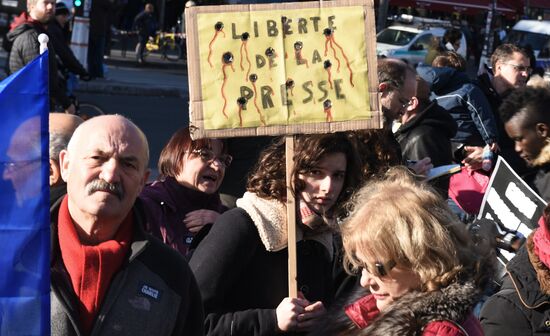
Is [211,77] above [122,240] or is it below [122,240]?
above

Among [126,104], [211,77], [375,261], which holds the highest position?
[211,77]

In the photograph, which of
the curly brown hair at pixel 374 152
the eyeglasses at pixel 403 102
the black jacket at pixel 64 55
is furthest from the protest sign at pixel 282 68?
the black jacket at pixel 64 55

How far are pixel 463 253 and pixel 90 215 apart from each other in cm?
108

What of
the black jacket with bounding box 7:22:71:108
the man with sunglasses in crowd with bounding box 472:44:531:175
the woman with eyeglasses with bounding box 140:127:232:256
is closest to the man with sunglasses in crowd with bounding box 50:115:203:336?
the woman with eyeglasses with bounding box 140:127:232:256

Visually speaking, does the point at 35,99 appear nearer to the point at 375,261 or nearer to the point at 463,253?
the point at 375,261

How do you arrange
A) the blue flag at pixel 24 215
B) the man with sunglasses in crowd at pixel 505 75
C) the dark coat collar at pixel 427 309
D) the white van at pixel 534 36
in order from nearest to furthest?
the dark coat collar at pixel 427 309, the blue flag at pixel 24 215, the man with sunglasses in crowd at pixel 505 75, the white van at pixel 534 36

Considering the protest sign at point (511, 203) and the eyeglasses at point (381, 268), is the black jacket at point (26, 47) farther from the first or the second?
the eyeglasses at point (381, 268)

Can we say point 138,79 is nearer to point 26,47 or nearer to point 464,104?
point 26,47

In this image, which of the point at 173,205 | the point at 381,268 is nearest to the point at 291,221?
the point at 381,268

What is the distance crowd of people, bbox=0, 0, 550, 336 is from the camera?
2.86 m

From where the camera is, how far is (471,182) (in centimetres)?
571

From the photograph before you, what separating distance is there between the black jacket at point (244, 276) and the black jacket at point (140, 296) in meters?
0.29

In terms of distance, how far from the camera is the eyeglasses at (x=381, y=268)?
2.86 meters

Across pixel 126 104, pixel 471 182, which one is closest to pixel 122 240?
pixel 471 182
